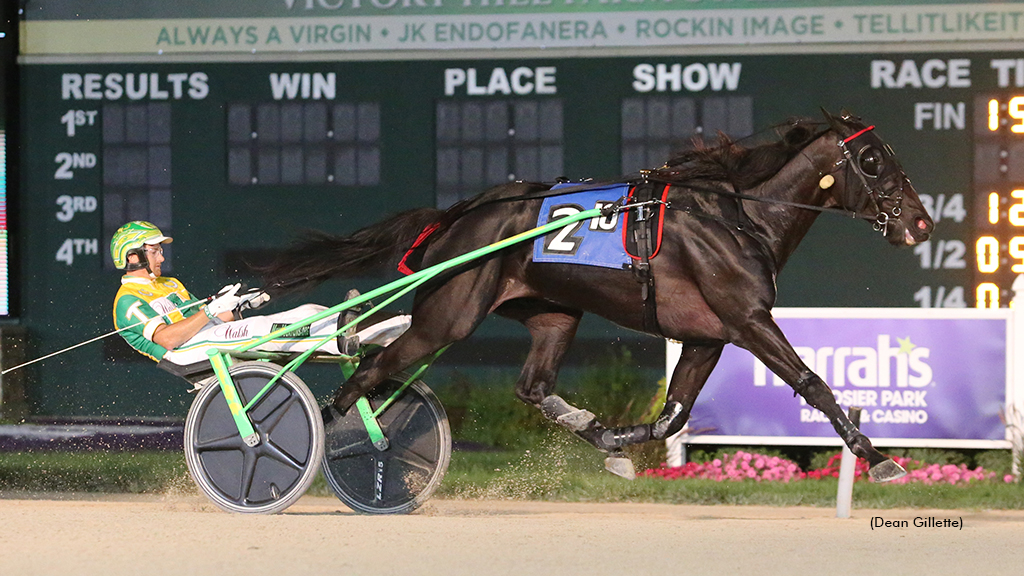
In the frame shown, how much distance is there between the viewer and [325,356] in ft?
19.4

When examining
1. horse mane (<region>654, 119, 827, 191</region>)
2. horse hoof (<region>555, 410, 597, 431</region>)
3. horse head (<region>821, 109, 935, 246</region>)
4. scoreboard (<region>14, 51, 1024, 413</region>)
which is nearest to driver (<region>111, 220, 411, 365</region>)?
horse hoof (<region>555, 410, 597, 431</region>)

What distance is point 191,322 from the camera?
18.7ft

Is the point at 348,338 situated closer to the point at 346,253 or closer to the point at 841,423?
the point at 346,253

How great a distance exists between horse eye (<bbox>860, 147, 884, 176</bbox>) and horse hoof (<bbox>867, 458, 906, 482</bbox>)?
1.11 m

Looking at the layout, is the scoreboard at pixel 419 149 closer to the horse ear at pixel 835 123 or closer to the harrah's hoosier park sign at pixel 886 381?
the harrah's hoosier park sign at pixel 886 381

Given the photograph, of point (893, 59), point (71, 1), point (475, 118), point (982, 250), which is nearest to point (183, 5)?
point (71, 1)

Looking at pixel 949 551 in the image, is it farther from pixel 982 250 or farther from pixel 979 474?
pixel 982 250

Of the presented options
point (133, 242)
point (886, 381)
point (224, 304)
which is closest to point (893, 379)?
point (886, 381)

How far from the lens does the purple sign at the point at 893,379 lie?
7203mm

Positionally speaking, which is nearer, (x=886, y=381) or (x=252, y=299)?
(x=252, y=299)

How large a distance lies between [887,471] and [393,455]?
6.62ft

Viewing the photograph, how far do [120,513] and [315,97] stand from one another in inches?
134

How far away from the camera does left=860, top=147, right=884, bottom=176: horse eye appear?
5.34m

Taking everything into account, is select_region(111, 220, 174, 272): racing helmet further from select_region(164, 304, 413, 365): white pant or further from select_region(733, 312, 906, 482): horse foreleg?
select_region(733, 312, 906, 482): horse foreleg
